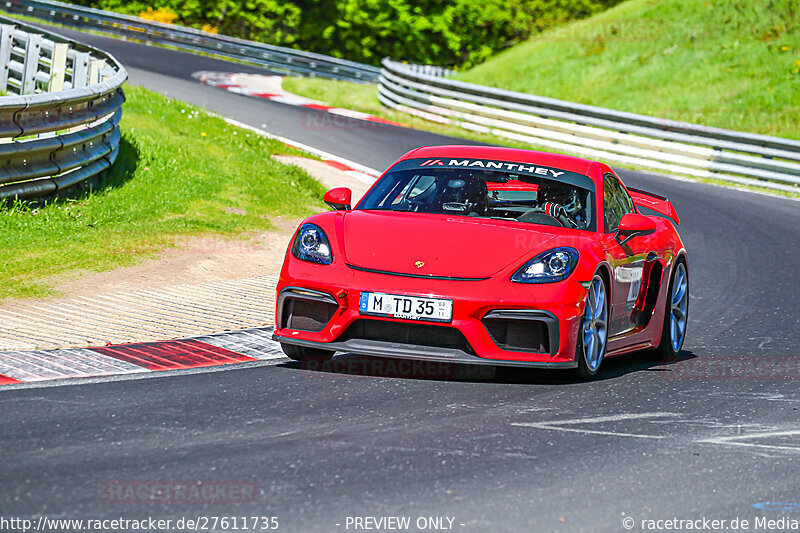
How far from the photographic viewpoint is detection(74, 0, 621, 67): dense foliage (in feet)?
206

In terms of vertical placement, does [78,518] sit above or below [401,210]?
below

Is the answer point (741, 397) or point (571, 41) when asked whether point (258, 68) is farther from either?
point (741, 397)

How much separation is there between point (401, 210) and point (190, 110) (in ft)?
42.7

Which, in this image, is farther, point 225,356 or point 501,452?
point 225,356

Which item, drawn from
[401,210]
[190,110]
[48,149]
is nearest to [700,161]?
[190,110]

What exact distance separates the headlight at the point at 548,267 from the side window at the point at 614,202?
34.5 inches

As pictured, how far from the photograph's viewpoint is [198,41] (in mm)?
39812

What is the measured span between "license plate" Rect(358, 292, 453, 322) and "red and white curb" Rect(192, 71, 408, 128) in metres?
18.5

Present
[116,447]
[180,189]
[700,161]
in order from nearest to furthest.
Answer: [116,447] → [180,189] → [700,161]

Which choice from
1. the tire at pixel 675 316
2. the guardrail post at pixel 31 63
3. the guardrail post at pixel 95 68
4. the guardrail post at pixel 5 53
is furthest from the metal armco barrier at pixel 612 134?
the tire at pixel 675 316

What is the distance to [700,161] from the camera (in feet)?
71.8

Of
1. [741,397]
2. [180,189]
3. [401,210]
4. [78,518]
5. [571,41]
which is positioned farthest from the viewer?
[571,41]

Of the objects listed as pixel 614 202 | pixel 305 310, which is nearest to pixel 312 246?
pixel 305 310

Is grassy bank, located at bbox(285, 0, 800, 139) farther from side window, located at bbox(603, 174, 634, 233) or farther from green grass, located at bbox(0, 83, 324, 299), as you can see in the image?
side window, located at bbox(603, 174, 634, 233)
